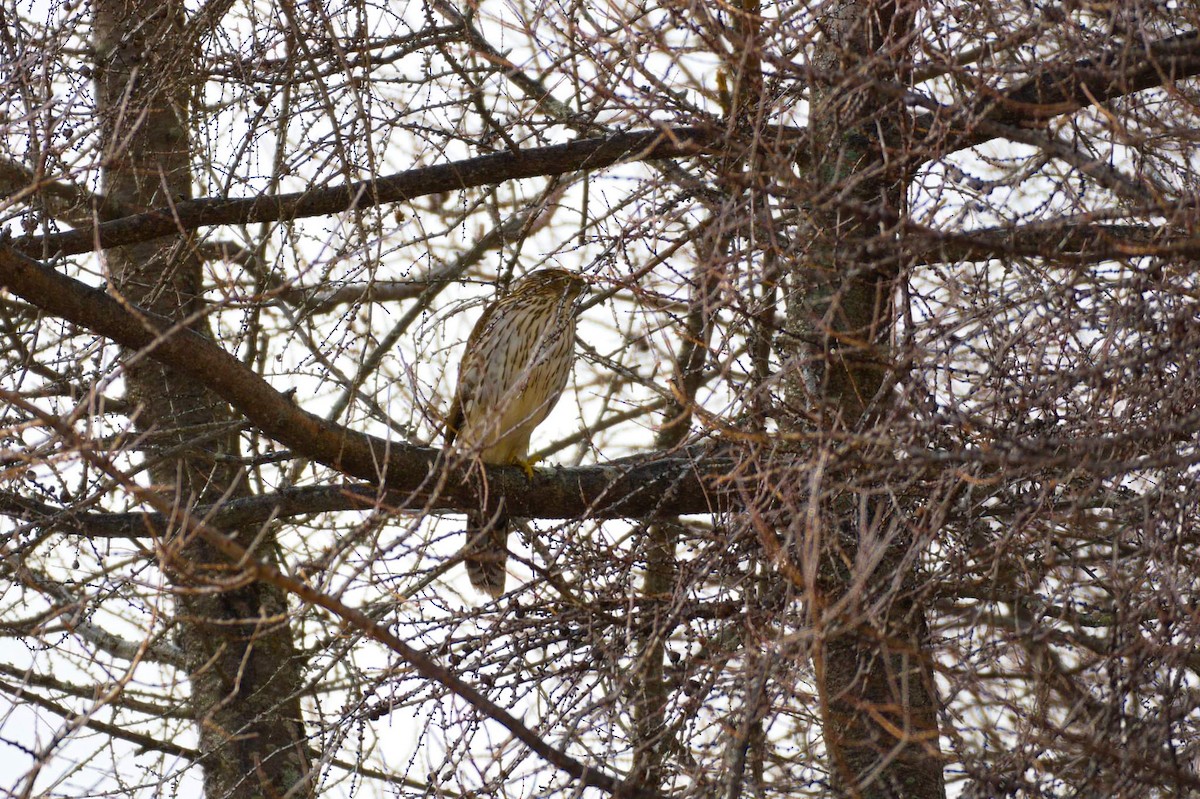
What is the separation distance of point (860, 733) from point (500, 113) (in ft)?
10.3

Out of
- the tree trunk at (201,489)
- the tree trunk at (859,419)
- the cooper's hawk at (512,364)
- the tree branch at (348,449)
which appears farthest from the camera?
the cooper's hawk at (512,364)

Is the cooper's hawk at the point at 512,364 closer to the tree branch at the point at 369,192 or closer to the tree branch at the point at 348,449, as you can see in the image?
the tree branch at the point at 348,449

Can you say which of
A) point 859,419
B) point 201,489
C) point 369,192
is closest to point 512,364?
point 201,489

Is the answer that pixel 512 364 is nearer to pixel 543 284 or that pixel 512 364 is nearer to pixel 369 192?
pixel 543 284

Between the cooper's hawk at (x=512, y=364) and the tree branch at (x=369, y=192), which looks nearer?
the tree branch at (x=369, y=192)

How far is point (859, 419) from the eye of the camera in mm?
3484

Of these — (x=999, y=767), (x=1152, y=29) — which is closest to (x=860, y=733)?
(x=999, y=767)

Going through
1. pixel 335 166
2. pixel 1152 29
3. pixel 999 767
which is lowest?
pixel 999 767

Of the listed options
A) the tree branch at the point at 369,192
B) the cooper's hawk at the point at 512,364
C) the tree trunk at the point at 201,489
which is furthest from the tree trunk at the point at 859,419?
the tree trunk at the point at 201,489

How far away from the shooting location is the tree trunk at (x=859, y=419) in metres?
2.56

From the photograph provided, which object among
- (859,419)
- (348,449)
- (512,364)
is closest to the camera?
(859,419)

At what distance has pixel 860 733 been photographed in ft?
14.0

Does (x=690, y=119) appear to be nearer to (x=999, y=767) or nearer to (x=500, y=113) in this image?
(x=999, y=767)

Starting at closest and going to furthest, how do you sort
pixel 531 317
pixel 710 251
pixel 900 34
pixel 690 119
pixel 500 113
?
pixel 710 251 < pixel 690 119 < pixel 900 34 < pixel 500 113 < pixel 531 317
